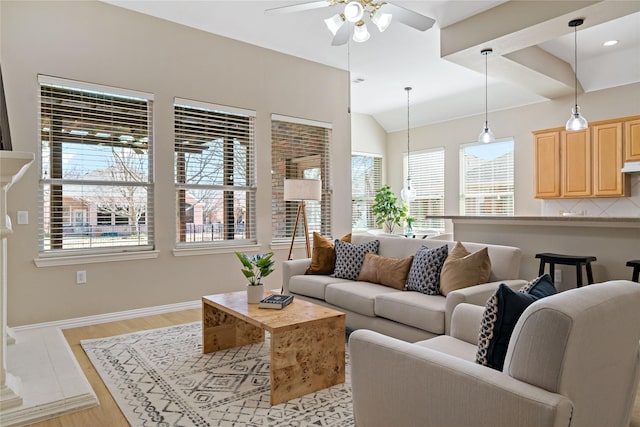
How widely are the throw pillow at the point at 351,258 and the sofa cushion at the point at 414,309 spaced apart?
0.74m

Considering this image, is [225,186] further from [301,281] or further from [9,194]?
[9,194]

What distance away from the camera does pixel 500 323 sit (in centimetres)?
151

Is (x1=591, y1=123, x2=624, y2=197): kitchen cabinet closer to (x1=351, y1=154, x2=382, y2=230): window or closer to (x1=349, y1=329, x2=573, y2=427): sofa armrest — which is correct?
(x1=351, y1=154, x2=382, y2=230): window

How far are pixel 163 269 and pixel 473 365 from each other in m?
3.88

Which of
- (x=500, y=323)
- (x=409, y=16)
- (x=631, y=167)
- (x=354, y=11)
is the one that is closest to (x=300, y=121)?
(x=409, y=16)

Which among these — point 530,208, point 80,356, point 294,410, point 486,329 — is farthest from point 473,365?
point 530,208

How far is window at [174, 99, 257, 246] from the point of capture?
4.79 meters

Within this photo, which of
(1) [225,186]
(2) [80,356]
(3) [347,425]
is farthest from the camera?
(1) [225,186]

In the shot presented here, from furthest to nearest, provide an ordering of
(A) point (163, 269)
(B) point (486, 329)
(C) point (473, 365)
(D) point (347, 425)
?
(A) point (163, 269) → (D) point (347, 425) → (B) point (486, 329) → (C) point (473, 365)

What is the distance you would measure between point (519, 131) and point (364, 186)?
3117 mm

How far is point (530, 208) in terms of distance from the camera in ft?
22.4

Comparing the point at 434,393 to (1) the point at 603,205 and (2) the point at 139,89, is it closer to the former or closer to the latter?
(2) the point at 139,89

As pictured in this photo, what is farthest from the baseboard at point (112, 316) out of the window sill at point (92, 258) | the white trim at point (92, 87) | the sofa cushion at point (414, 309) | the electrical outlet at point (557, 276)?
the electrical outlet at point (557, 276)

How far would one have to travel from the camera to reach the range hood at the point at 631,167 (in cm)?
537
